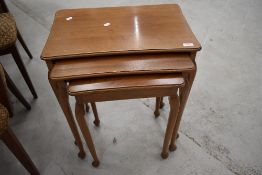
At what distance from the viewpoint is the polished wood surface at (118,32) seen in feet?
2.81

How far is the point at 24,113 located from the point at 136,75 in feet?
3.52

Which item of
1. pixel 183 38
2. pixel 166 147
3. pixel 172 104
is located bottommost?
pixel 166 147

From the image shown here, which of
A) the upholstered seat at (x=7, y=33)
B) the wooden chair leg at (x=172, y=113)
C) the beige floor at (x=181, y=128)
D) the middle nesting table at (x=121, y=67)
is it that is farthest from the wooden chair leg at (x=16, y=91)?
the wooden chair leg at (x=172, y=113)

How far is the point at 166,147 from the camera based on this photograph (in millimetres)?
1220

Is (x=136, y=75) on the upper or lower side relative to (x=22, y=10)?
upper

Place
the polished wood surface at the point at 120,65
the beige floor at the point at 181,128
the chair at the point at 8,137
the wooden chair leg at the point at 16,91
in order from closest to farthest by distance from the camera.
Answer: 1. the polished wood surface at the point at 120,65
2. the chair at the point at 8,137
3. the beige floor at the point at 181,128
4. the wooden chair leg at the point at 16,91

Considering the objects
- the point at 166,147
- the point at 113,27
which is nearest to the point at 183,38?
the point at 113,27

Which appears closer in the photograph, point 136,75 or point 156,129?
point 136,75

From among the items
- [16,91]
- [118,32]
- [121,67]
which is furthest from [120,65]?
[16,91]

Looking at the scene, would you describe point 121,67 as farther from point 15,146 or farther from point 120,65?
point 15,146

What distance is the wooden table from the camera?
842mm

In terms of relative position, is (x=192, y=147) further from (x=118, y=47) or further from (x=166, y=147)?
(x=118, y=47)

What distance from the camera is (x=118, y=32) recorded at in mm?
945

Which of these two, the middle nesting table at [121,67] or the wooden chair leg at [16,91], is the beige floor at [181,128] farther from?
the middle nesting table at [121,67]
